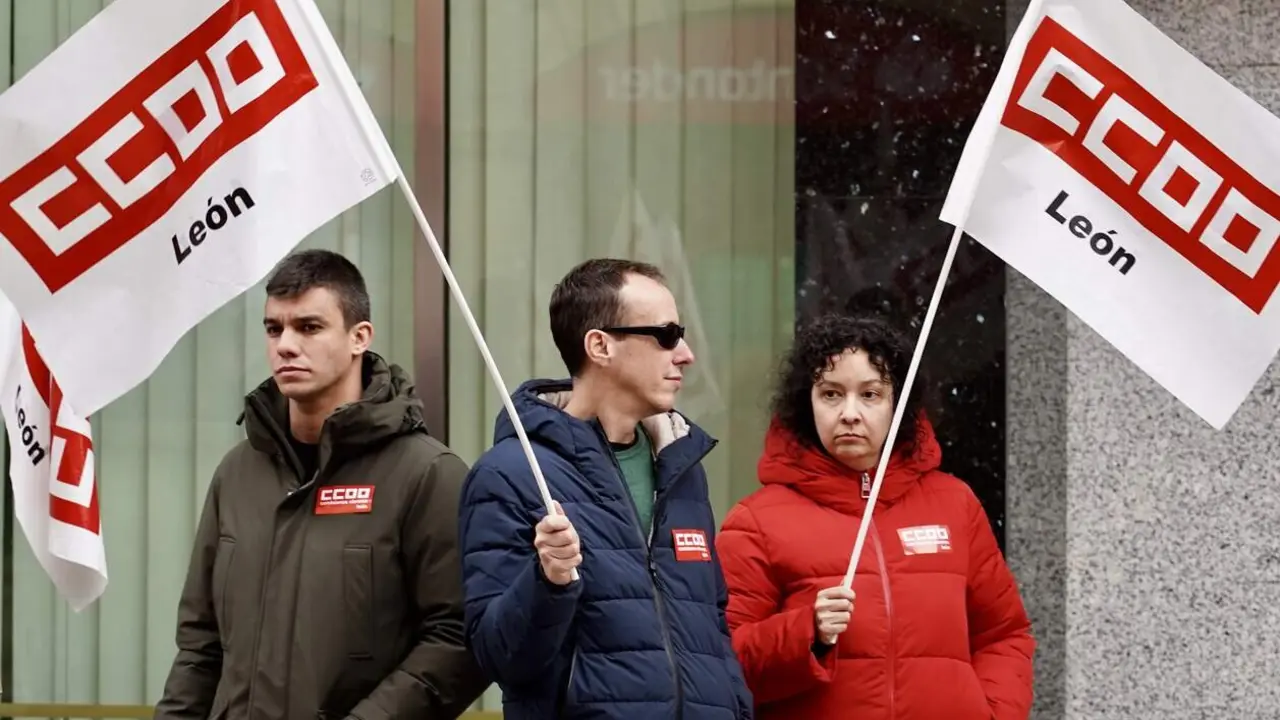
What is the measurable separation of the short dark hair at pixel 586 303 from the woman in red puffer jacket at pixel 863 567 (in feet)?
2.29

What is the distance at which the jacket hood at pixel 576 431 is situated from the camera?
4.37m

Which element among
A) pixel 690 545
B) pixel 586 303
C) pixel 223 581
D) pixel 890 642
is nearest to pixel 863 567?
pixel 890 642

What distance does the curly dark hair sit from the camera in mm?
5039

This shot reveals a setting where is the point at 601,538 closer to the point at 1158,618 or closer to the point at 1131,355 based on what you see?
the point at 1131,355

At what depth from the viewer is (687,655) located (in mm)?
4277

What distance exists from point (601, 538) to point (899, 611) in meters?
0.91

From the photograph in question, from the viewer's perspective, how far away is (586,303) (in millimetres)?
4500

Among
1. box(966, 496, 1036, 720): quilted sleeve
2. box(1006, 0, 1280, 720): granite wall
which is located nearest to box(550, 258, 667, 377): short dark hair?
box(966, 496, 1036, 720): quilted sleeve

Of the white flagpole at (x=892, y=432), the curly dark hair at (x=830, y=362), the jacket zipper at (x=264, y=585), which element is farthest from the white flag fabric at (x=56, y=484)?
the white flagpole at (x=892, y=432)

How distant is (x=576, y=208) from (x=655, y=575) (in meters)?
2.91

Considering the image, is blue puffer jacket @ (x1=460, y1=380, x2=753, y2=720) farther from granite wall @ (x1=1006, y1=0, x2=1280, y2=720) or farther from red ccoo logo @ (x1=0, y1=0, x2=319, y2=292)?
granite wall @ (x1=1006, y1=0, x2=1280, y2=720)

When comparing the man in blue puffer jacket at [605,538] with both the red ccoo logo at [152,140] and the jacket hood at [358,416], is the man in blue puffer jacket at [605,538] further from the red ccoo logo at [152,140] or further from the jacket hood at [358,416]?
the red ccoo logo at [152,140]

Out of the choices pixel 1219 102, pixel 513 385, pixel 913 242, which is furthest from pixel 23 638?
pixel 1219 102

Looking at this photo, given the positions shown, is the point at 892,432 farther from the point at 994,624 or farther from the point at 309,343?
the point at 309,343
